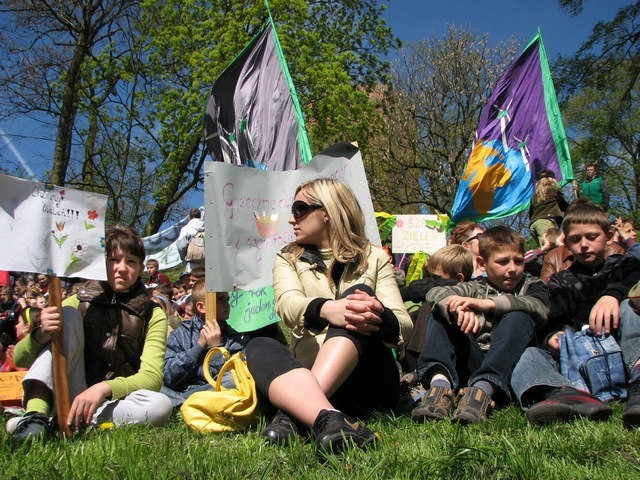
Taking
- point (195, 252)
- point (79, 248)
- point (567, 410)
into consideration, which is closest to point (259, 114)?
point (79, 248)

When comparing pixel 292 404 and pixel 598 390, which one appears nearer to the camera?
pixel 292 404

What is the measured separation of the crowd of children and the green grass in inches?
6.5

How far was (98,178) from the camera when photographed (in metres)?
23.6

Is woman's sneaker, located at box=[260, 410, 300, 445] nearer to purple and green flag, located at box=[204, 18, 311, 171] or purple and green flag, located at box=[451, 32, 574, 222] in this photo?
purple and green flag, located at box=[204, 18, 311, 171]

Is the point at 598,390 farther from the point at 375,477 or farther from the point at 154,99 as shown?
the point at 154,99

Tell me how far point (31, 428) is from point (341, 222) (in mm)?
1803

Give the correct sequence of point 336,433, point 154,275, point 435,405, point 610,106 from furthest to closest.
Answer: point 610,106
point 154,275
point 435,405
point 336,433

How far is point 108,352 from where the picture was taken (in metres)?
3.18

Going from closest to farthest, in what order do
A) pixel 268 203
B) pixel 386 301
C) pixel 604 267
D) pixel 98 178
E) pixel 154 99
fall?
1. pixel 386 301
2. pixel 604 267
3. pixel 268 203
4. pixel 154 99
5. pixel 98 178

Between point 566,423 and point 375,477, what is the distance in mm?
1082

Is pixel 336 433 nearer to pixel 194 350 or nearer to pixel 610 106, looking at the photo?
pixel 194 350

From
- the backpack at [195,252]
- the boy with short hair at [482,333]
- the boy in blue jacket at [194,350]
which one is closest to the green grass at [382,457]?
the boy with short hair at [482,333]

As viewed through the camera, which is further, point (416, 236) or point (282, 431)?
point (416, 236)

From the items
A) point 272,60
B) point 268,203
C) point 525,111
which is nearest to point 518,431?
point 268,203
